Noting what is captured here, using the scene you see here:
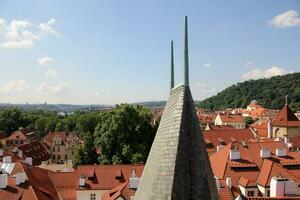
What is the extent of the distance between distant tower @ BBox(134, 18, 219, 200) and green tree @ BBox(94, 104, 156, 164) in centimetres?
3042

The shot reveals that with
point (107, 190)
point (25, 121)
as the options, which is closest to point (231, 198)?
point (107, 190)

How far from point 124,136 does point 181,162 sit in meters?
33.5

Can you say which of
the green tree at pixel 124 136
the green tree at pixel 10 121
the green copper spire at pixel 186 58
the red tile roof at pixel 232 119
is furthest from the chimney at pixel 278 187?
the green tree at pixel 10 121

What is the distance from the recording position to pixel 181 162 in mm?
7297

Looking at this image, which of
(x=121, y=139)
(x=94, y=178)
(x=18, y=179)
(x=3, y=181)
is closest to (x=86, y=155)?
(x=121, y=139)

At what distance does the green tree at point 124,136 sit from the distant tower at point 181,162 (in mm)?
30423

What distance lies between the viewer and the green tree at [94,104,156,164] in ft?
129

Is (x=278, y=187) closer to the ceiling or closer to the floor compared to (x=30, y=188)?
closer to the ceiling

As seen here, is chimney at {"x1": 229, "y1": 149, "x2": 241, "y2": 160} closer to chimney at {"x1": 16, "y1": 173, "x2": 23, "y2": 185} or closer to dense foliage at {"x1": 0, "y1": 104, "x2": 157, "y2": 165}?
dense foliage at {"x1": 0, "y1": 104, "x2": 157, "y2": 165}

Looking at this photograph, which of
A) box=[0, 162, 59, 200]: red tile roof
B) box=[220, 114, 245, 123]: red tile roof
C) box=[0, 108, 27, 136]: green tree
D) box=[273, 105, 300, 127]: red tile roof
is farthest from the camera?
box=[0, 108, 27, 136]: green tree

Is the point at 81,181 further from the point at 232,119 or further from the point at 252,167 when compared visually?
the point at 232,119

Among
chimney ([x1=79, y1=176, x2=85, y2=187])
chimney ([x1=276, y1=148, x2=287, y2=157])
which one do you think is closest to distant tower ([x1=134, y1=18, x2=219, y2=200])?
chimney ([x1=79, y1=176, x2=85, y2=187])

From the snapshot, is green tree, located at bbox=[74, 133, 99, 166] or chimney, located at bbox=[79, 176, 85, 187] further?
green tree, located at bbox=[74, 133, 99, 166]

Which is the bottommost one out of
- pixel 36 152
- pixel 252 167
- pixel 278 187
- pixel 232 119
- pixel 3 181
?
pixel 36 152
